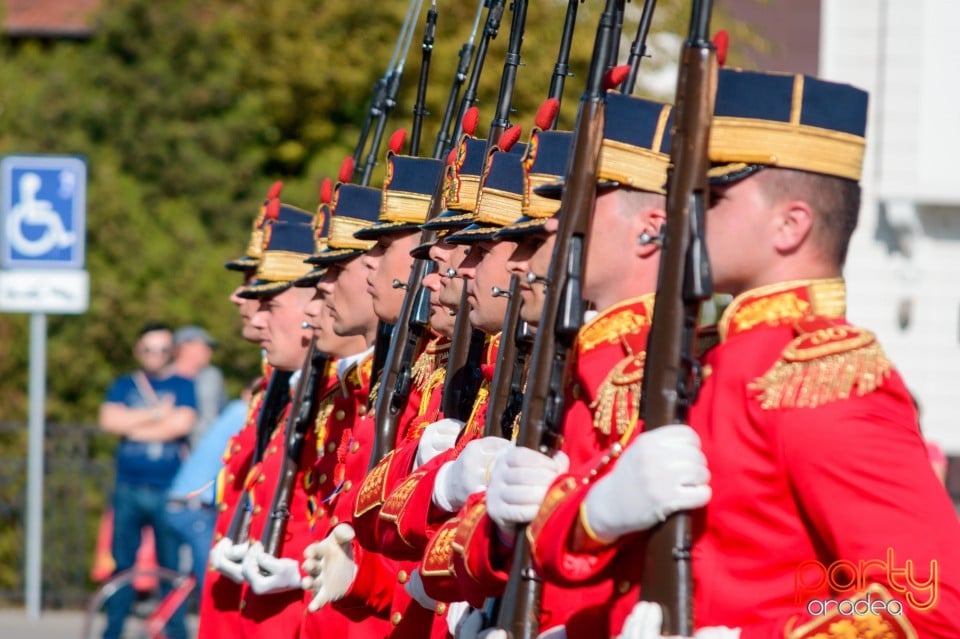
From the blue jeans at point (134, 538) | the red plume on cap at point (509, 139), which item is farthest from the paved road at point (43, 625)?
the red plume on cap at point (509, 139)

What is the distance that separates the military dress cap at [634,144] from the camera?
3.60m

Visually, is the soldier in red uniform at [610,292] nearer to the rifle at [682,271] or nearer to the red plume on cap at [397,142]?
the rifle at [682,271]

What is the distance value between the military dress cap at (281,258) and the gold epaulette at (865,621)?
14.7 feet

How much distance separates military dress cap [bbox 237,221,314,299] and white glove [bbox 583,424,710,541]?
14.1 ft

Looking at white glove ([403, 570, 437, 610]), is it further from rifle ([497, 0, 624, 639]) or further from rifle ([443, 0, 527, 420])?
rifle ([497, 0, 624, 639])

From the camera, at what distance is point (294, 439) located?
21.2 ft

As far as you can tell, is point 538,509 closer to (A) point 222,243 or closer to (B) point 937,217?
(B) point 937,217

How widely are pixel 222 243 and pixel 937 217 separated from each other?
276 inches

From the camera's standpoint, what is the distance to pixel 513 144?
4.99 m

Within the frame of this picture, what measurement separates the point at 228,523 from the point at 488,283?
3149mm

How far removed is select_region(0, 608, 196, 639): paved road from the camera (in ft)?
40.3

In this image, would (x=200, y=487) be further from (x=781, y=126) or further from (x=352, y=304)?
(x=781, y=126)

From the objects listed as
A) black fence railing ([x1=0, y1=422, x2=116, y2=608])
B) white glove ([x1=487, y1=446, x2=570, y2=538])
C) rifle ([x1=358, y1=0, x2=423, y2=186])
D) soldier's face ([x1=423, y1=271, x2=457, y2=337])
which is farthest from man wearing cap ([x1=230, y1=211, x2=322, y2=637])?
black fence railing ([x1=0, y1=422, x2=116, y2=608])

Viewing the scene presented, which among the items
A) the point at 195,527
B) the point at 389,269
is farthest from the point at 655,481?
the point at 195,527
